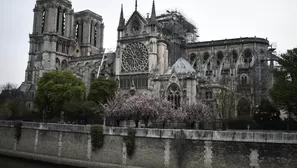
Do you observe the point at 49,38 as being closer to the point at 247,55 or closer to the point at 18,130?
the point at 18,130

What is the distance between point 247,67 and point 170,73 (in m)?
14.4

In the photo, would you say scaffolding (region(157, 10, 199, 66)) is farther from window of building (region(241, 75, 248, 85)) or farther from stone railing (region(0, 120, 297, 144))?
stone railing (region(0, 120, 297, 144))

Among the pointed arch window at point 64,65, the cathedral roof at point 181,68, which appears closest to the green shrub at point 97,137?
the cathedral roof at point 181,68

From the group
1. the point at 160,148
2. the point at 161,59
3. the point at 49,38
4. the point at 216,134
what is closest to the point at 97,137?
the point at 160,148

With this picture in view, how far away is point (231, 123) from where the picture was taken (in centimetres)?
3706

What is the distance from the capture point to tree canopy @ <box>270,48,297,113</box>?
29281mm

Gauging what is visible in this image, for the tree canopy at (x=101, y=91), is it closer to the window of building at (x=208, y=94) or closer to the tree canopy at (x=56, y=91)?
the tree canopy at (x=56, y=91)

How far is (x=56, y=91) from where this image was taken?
1897 inches

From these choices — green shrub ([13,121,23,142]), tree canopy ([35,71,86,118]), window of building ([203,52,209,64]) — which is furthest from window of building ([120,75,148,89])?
green shrub ([13,121,23,142])

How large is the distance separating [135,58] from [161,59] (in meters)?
4.65

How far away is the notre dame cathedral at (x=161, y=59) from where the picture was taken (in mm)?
47156

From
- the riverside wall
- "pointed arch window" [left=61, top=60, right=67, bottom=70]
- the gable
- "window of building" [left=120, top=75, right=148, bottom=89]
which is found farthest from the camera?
"pointed arch window" [left=61, top=60, right=67, bottom=70]

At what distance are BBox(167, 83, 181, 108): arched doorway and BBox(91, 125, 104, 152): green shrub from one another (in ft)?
63.5

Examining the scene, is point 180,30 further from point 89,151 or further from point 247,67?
point 89,151
